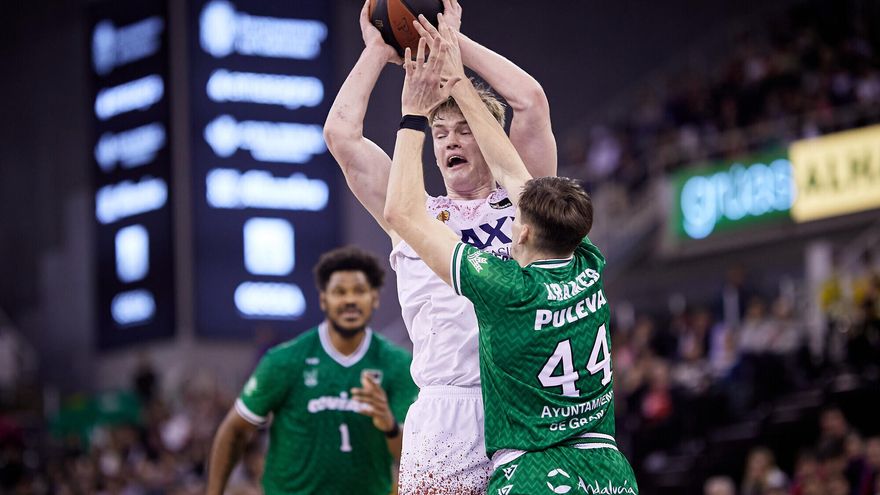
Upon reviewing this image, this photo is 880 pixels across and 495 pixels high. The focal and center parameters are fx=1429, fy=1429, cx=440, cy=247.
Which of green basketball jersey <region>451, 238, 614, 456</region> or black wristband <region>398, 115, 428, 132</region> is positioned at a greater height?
black wristband <region>398, 115, 428, 132</region>

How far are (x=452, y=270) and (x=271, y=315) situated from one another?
12978mm

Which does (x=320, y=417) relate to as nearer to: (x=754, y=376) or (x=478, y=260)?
(x=478, y=260)

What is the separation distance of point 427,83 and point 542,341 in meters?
1.17

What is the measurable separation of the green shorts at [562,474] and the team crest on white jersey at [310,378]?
2.97m

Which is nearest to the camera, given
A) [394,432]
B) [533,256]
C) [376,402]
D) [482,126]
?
[533,256]

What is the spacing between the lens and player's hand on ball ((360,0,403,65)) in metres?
5.86

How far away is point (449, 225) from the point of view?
18.6ft

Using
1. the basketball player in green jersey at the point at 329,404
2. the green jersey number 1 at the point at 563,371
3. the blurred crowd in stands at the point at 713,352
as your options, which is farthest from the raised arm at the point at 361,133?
the blurred crowd in stands at the point at 713,352

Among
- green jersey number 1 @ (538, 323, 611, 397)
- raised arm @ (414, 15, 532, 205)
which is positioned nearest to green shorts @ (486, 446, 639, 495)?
green jersey number 1 @ (538, 323, 611, 397)

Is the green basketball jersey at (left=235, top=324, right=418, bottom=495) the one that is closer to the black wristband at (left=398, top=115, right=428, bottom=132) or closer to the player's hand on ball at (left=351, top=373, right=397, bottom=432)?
the player's hand on ball at (left=351, top=373, right=397, bottom=432)

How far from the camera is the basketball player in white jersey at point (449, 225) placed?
539 cm

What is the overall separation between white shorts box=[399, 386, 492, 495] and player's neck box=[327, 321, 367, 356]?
2.61 metres

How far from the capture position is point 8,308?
1062 inches

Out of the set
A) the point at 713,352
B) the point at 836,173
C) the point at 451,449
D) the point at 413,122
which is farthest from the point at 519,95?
the point at 836,173
